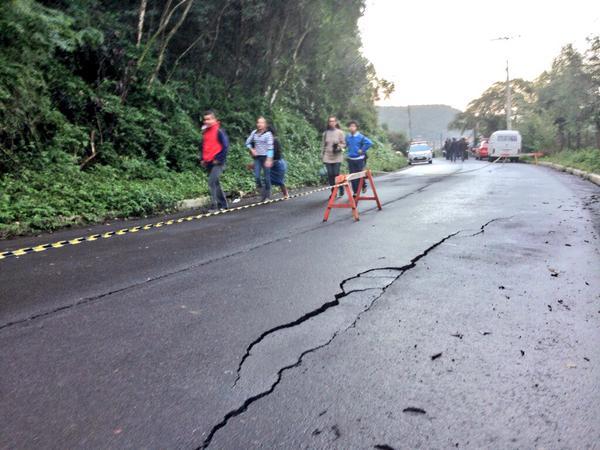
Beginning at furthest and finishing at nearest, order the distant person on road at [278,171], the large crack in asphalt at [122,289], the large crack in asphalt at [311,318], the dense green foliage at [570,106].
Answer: the dense green foliage at [570,106] → the distant person on road at [278,171] → the large crack in asphalt at [122,289] → the large crack in asphalt at [311,318]

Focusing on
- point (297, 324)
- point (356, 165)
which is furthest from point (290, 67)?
point (297, 324)

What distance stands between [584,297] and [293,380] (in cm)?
255

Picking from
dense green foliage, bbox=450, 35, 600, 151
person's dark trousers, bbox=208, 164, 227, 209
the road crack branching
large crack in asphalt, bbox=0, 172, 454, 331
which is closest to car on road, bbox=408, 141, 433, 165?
dense green foliage, bbox=450, 35, 600, 151

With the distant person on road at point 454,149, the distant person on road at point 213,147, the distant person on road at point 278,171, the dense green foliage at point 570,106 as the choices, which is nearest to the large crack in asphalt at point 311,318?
the distant person on road at point 213,147

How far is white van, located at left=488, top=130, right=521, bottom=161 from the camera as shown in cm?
3422

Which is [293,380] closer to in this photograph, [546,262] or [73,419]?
[73,419]

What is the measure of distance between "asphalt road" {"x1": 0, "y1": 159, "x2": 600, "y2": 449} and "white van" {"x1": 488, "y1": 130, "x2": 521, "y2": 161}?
101 ft

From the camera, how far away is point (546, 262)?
193 inches

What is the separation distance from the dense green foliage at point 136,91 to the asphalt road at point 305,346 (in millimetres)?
4297

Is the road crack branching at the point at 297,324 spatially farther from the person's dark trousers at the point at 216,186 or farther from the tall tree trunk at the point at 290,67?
the tall tree trunk at the point at 290,67

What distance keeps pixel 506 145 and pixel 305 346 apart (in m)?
35.2

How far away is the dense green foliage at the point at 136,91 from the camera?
9.05 m

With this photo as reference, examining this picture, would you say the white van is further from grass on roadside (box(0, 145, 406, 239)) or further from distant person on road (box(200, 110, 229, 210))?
distant person on road (box(200, 110, 229, 210))

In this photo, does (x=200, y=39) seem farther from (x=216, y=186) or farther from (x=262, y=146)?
(x=216, y=186)
